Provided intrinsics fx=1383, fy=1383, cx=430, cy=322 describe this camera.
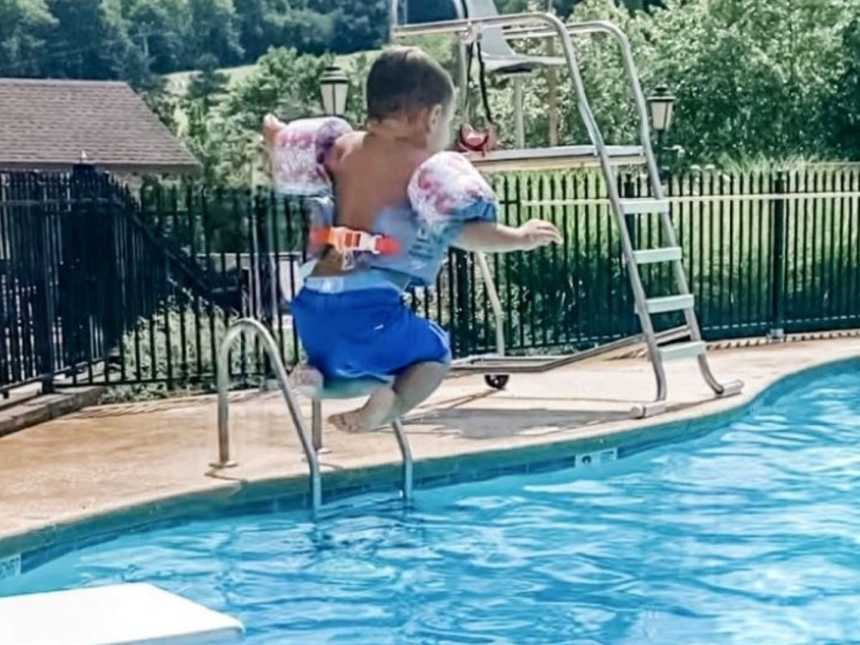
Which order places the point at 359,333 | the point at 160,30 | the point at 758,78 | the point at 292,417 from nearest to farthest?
the point at 359,333
the point at 292,417
the point at 758,78
the point at 160,30

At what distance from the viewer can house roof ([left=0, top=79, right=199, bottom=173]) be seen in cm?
3378

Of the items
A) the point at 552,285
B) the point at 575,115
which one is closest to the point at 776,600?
the point at 552,285

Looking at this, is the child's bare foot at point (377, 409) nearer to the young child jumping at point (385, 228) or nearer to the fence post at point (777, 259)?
the young child jumping at point (385, 228)

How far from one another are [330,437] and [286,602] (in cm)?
229

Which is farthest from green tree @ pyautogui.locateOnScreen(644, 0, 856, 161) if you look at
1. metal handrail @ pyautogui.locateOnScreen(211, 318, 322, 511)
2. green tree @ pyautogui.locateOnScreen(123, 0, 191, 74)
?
green tree @ pyautogui.locateOnScreen(123, 0, 191, 74)

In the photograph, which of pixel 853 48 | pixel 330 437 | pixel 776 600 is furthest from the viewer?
pixel 853 48

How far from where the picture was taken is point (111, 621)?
2.90 m

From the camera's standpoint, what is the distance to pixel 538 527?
21.0 ft

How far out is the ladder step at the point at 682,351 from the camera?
26.4 ft

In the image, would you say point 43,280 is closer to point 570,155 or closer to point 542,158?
point 542,158

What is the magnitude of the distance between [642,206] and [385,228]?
160 inches

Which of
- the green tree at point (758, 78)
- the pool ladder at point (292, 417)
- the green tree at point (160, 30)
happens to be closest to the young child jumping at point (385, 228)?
the pool ladder at point (292, 417)

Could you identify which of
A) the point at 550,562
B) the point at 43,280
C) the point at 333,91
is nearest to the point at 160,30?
the point at 333,91

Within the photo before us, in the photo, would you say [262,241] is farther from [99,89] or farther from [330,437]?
[99,89]
